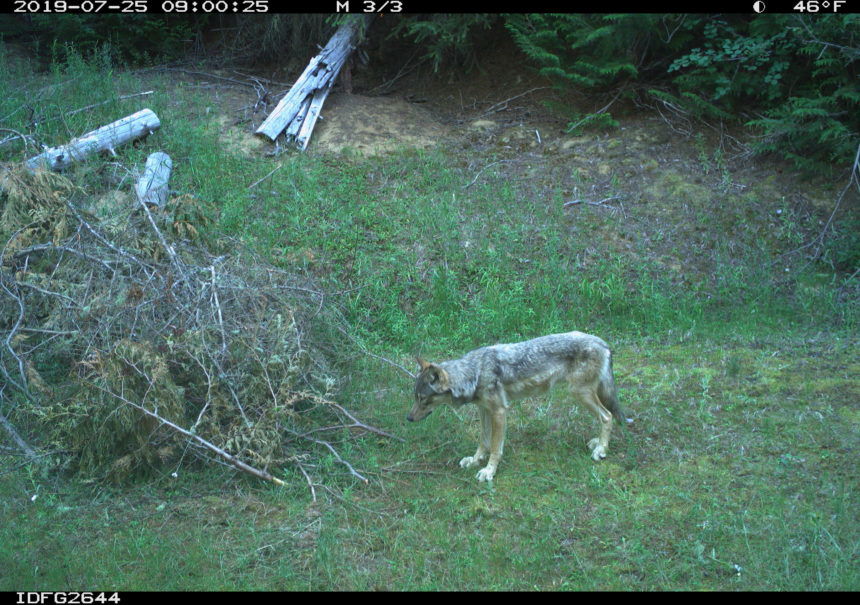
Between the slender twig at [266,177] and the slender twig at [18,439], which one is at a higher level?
the slender twig at [266,177]

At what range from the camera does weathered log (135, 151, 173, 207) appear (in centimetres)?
1036

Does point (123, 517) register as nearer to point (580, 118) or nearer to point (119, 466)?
point (119, 466)

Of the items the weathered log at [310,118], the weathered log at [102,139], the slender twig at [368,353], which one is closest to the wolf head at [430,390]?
the slender twig at [368,353]

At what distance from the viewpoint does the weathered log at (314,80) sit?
534 inches

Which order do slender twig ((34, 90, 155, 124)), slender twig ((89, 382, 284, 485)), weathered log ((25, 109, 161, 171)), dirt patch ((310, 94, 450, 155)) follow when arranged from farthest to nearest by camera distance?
dirt patch ((310, 94, 450, 155)) < slender twig ((34, 90, 155, 124)) < weathered log ((25, 109, 161, 171)) < slender twig ((89, 382, 284, 485))

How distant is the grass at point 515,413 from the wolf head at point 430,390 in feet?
2.16

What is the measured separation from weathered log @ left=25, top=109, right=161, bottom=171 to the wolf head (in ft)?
23.7

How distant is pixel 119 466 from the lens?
654 cm

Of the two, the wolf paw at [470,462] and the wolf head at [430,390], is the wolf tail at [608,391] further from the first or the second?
the wolf head at [430,390]

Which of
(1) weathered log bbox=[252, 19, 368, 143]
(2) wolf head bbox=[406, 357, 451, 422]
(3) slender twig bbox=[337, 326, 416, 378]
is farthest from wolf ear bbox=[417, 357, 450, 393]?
(1) weathered log bbox=[252, 19, 368, 143]

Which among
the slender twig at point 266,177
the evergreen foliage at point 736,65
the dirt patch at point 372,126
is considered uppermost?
the evergreen foliage at point 736,65

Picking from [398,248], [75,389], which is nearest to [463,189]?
[398,248]

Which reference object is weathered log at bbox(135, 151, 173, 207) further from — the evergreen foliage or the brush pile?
the evergreen foliage

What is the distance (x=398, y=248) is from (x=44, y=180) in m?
5.08
